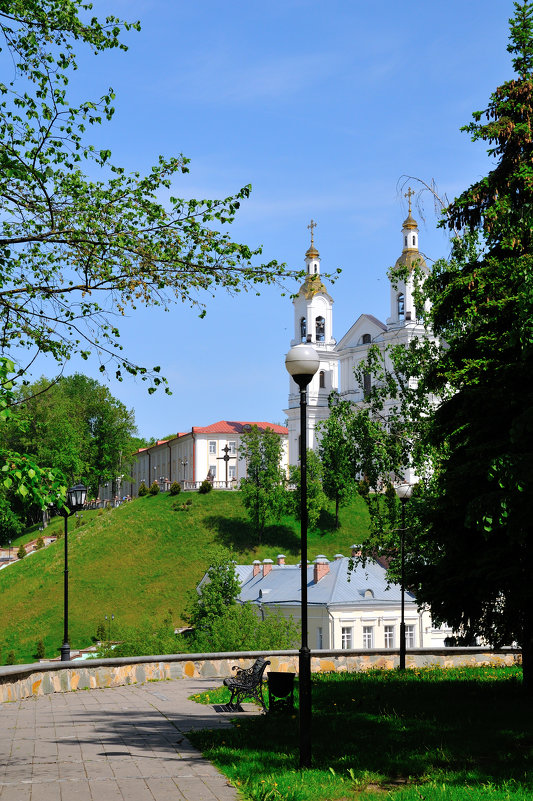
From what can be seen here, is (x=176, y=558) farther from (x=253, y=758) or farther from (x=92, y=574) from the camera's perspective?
(x=253, y=758)

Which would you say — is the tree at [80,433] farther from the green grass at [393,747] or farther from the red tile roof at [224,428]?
the green grass at [393,747]

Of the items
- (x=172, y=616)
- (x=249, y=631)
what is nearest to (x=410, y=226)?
(x=172, y=616)

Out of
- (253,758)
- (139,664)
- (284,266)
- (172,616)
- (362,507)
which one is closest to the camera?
(253,758)

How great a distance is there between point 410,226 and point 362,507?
26.9 m

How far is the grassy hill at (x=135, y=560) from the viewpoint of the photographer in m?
52.9

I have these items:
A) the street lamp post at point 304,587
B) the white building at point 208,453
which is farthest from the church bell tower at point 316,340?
the street lamp post at point 304,587

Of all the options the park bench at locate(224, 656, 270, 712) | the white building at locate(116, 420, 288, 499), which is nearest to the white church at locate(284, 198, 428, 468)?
the white building at locate(116, 420, 288, 499)

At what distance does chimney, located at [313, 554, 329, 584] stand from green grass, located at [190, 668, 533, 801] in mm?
39754

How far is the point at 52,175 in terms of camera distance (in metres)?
9.83

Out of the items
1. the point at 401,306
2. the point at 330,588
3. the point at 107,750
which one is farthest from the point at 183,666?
the point at 401,306

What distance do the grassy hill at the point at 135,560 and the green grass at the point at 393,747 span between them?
120 ft

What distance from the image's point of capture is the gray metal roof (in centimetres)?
5016

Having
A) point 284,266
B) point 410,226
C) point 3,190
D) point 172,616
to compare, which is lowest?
point 172,616

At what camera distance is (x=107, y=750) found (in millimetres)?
9117
